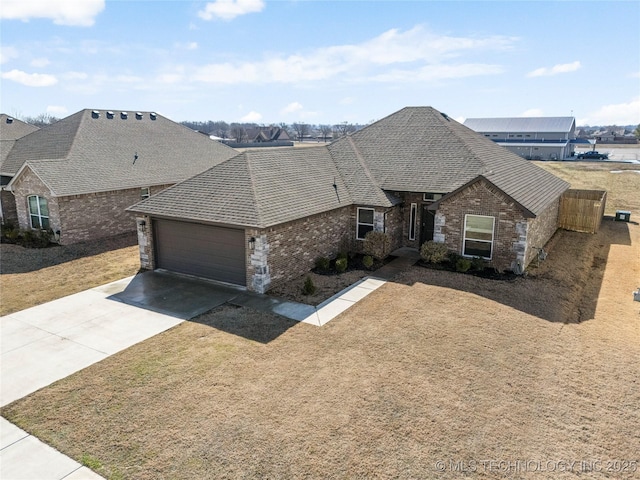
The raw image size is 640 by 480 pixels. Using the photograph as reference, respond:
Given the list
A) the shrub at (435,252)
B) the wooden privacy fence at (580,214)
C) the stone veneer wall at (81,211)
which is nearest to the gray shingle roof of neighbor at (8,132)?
the stone veneer wall at (81,211)

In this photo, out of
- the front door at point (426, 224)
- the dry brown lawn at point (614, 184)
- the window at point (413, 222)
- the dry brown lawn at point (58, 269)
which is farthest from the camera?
the dry brown lawn at point (614, 184)

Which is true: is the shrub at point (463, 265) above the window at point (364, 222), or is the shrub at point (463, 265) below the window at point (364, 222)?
below

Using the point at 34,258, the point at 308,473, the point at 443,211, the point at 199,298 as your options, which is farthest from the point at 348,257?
the point at 34,258

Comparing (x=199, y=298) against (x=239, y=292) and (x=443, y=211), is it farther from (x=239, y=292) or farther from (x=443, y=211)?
(x=443, y=211)

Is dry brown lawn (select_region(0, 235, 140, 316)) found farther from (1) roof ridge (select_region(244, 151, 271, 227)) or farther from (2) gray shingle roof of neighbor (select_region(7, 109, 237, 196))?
(1) roof ridge (select_region(244, 151, 271, 227))

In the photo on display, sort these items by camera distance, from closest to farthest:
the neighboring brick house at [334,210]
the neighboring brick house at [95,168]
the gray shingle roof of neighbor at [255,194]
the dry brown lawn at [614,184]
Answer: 1. the gray shingle roof of neighbor at [255,194]
2. the neighboring brick house at [334,210]
3. the neighboring brick house at [95,168]
4. the dry brown lawn at [614,184]

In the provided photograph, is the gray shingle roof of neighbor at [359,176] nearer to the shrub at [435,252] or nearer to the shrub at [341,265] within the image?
the shrub at [341,265]

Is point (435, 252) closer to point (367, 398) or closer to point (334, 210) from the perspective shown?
point (334, 210)
